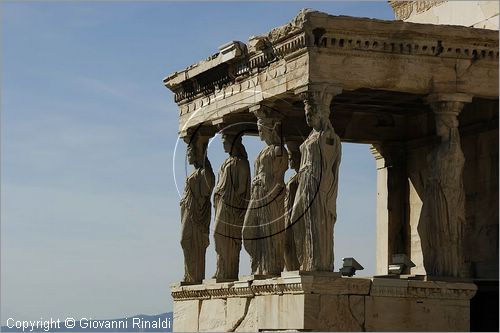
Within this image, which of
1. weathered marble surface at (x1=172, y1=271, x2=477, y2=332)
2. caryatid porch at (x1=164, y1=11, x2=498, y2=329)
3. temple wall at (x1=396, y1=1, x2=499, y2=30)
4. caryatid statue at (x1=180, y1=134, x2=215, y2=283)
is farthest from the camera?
caryatid statue at (x1=180, y1=134, x2=215, y2=283)

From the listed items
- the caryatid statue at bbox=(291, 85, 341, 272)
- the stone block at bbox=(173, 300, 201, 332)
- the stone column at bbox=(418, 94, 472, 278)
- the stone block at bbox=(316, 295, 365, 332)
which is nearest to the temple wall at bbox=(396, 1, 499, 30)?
the stone column at bbox=(418, 94, 472, 278)

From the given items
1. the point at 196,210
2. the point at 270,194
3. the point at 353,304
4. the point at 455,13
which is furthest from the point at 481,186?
the point at 196,210

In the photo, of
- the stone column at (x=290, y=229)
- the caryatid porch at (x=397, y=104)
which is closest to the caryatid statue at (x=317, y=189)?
the caryatid porch at (x=397, y=104)

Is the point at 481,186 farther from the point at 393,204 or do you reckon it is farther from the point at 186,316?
the point at 186,316

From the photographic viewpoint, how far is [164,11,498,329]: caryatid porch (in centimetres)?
1995

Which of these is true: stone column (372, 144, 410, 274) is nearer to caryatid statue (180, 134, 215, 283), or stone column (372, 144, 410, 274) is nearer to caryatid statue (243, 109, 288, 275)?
caryatid statue (180, 134, 215, 283)

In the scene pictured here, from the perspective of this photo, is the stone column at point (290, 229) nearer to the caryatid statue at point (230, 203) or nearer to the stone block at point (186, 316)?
the caryatid statue at point (230, 203)

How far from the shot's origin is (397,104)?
23219 millimetres

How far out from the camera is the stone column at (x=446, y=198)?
2048cm

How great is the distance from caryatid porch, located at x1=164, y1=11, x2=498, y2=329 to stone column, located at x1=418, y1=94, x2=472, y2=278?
13 millimetres

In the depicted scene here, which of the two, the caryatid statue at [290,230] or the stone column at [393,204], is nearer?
the caryatid statue at [290,230]

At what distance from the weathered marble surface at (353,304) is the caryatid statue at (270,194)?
0.50 metres

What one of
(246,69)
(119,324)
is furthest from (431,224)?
(119,324)

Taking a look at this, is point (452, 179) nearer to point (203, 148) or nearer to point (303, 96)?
point (303, 96)
